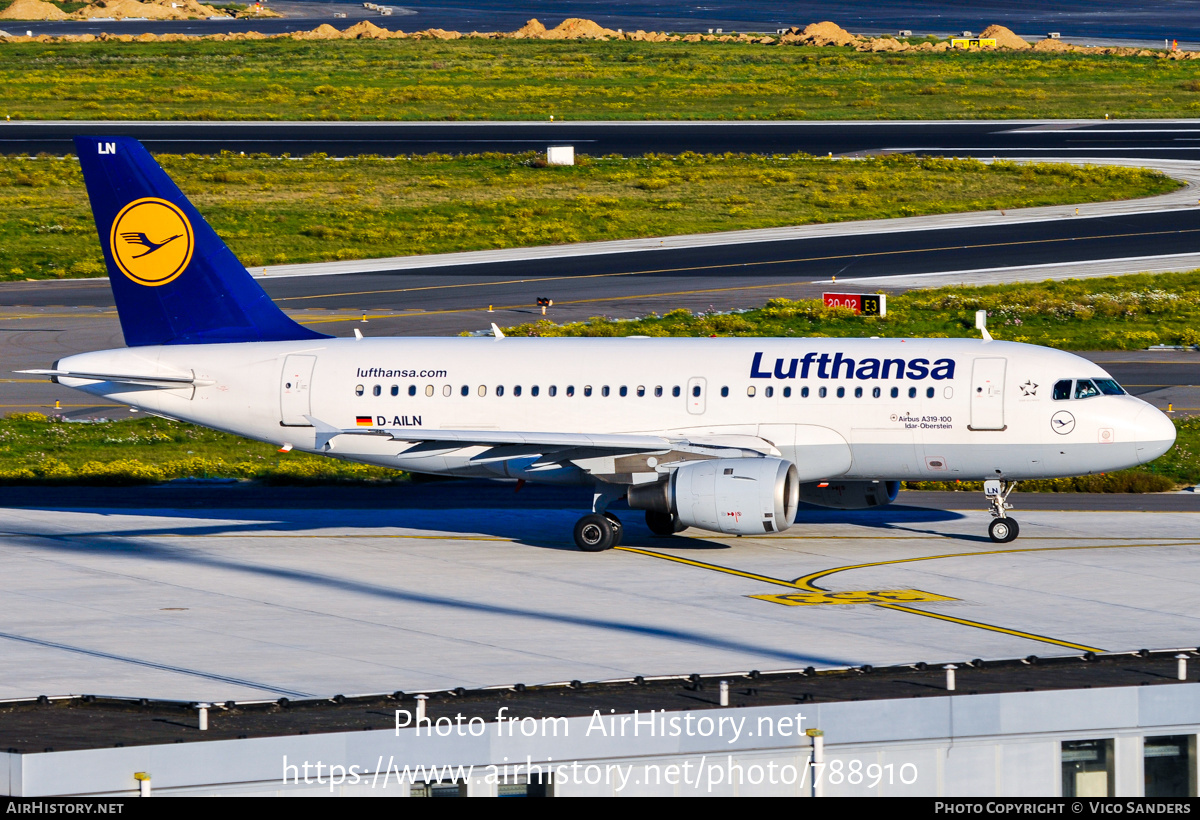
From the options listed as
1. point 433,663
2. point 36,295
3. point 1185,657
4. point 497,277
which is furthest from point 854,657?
point 36,295

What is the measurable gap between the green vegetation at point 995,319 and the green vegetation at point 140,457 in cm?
1555

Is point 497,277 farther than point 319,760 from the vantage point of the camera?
Yes

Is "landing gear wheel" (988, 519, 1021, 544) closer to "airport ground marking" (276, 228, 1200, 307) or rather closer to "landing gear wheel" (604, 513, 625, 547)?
"landing gear wheel" (604, 513, 625, 547)

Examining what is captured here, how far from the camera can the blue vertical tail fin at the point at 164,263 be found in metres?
42.8

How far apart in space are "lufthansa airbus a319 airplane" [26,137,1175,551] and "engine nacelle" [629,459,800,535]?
5 cm

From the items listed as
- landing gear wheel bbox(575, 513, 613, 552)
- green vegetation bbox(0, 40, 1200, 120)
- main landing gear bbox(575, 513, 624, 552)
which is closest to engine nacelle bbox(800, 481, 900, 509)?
main landing gear bbox(575, 513, 624, 552)

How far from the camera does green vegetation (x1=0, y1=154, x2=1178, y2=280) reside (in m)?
95.4

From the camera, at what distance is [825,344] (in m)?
40.5

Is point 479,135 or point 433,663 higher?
point 479,135

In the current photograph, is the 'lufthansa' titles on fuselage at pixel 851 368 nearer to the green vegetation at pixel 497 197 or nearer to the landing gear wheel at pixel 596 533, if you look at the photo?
the landing gear wheel at pixel 596 533

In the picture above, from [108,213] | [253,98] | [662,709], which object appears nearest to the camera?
[662,709]

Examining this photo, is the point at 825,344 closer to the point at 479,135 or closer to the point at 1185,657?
the point at 1185,657

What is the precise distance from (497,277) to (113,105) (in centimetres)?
8263

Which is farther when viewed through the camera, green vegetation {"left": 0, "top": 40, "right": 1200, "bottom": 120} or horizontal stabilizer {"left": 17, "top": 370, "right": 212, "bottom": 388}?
green vegetation {"left": 0, "top": 40, "right": 1200, "bottom": 120}
